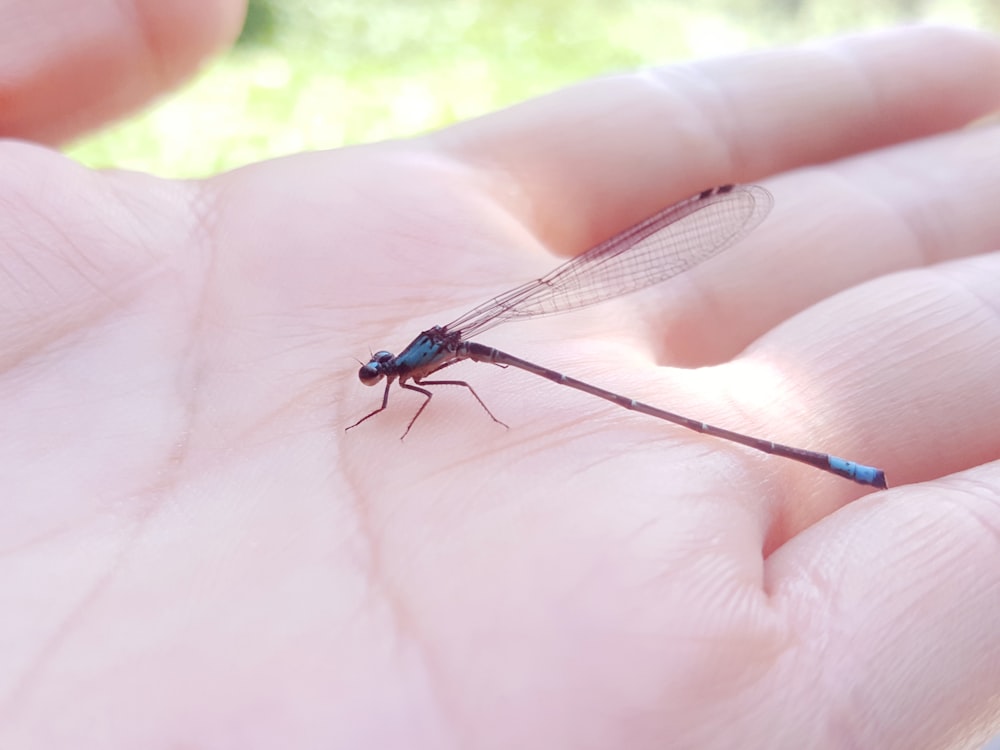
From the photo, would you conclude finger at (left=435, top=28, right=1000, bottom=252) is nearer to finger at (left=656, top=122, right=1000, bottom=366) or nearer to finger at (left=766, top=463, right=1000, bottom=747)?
finger at (left=656, top=122, right=1000, bottom=366)

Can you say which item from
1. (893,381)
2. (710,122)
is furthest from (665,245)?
(893,381)

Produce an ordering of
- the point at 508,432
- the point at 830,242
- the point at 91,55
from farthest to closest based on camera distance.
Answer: the point at 830,242 → the point at 91,55 → the point at 508,432

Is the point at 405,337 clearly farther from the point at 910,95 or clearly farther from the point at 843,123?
the point at 910,95

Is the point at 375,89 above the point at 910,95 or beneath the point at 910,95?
above

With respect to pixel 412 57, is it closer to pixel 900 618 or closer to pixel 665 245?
pixel 665 245

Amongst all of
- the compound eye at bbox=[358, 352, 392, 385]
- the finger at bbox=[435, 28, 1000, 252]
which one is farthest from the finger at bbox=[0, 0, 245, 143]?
the compound eye at bbox=[358, 352, 392, 385]

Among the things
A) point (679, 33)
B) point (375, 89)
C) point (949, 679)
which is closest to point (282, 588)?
point (949, 679)

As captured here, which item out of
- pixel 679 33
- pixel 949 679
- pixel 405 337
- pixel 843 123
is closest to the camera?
pixel 949 679
